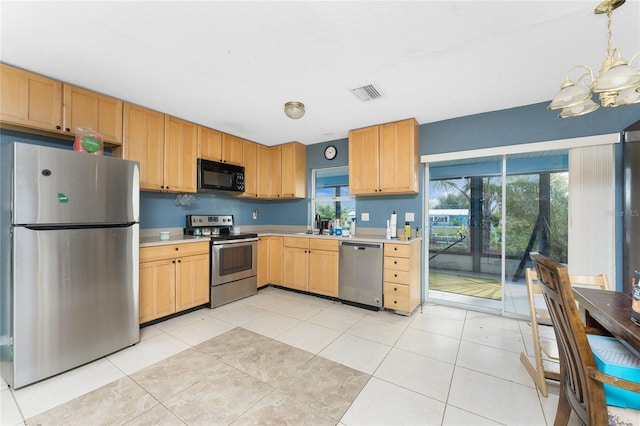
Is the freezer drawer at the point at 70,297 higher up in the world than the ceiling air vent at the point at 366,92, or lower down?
lower down

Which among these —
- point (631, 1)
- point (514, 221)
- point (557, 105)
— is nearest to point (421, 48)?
point (557, 105)

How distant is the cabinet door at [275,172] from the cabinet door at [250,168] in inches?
13.0

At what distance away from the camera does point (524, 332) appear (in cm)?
268

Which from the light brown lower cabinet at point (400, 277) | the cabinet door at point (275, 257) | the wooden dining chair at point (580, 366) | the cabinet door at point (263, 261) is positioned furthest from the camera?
the cabinet door at point (275, 257)

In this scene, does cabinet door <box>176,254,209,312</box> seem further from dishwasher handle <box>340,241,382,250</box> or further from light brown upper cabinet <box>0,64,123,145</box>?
dishwasher handle <box>340,241,382,250</box>

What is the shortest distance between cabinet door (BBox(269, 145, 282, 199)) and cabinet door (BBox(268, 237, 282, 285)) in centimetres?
85

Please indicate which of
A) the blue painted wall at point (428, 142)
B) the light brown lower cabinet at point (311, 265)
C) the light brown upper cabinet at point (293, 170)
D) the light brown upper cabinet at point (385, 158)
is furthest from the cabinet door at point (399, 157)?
the light brown upper cabinet at point (293, 170)

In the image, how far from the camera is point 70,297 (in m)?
1.99

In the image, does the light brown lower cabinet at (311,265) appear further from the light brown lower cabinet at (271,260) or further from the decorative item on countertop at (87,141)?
the decorative item on countertop at (87,141)

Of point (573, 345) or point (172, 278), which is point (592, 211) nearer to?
point (573, 345)

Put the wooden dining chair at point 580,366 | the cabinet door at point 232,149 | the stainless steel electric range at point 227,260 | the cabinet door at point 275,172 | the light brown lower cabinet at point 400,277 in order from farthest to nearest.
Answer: the cabinet door at point 275,172
the cabinet door at point 232,149
the stainless steel electric range at point 227,260
the light brown lower cabinet at point 400,277
the wooden dining chair at point 580,366

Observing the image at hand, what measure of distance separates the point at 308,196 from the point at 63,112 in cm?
323

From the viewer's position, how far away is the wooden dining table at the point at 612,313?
1.08 m

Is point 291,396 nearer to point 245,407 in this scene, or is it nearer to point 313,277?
point 245,407
